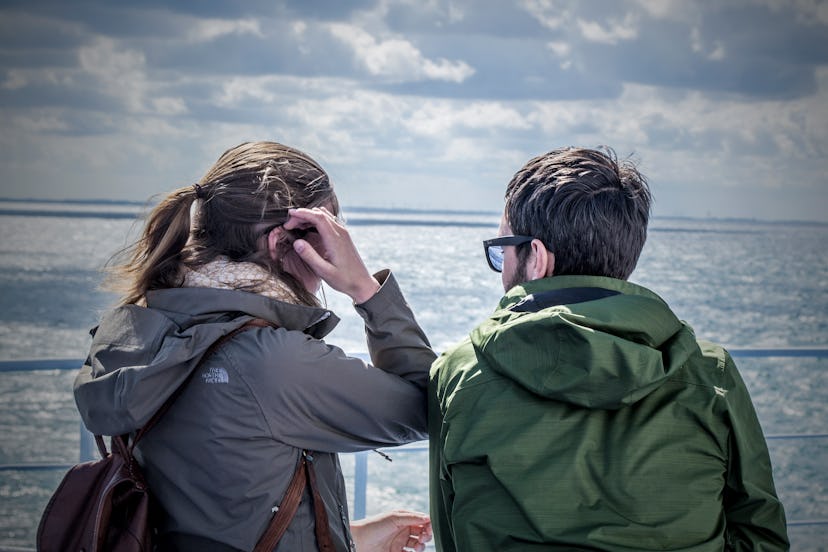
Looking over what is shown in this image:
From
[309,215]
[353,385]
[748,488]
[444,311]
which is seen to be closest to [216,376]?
[353,385]

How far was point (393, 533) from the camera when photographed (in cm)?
188

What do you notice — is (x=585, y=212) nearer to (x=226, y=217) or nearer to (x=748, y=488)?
→ (x=748, y=488)

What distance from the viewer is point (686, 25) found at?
199 ft

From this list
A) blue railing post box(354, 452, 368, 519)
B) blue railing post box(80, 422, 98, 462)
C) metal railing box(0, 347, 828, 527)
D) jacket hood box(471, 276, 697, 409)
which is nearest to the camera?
jacket hood box(471, 276, 697, 409)

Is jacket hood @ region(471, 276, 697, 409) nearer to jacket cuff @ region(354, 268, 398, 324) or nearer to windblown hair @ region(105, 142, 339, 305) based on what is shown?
jacket cuff @ region(354, 268, 398, 324)

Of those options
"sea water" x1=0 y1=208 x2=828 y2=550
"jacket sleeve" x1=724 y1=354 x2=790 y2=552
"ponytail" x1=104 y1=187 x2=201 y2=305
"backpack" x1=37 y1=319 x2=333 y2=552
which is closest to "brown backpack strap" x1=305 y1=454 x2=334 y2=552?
"backpack" x1=37 y1=319 x2=333 y2=552

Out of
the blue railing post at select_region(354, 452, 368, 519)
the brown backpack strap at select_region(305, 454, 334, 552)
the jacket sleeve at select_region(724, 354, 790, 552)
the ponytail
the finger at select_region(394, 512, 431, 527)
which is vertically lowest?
the blue railing post at select_region(354, 452, 368, 519)

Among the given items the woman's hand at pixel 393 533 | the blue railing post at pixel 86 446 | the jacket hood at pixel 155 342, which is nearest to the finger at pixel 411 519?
the woman's hand at pixel 393 533

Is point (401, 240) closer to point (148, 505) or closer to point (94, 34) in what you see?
point (94, 34)

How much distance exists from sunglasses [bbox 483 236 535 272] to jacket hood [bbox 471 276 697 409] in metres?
0.17

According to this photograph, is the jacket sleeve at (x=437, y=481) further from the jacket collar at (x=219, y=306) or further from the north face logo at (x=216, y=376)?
the north face logo at (x=216, y=376)

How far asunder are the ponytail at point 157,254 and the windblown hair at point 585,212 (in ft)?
1.97

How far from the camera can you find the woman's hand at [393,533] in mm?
1874

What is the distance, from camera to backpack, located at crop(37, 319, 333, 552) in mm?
1446
